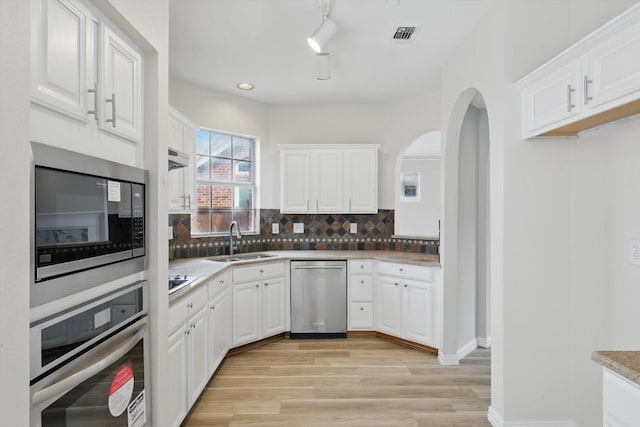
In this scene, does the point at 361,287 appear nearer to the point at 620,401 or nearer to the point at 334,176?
the point at 334,176

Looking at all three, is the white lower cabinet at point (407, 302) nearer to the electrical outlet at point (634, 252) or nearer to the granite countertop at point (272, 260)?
the granite countertop at point (272, 260)

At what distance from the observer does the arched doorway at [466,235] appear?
3.56 m

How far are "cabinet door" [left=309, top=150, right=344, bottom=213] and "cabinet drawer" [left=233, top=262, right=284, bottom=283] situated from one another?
93 centimetres

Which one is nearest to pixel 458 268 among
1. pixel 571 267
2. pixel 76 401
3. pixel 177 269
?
pixel 571 267

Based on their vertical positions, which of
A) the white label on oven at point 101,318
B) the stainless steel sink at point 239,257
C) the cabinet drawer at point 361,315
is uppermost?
the white label on oven at point 101,318

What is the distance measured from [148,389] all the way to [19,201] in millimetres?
1285

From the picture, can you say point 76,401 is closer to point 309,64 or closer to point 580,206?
point 580,206

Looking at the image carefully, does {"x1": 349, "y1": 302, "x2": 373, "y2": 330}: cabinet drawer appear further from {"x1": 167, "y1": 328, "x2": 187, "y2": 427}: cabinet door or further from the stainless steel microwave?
the stainless steel microwave

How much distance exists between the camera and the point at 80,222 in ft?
4.33

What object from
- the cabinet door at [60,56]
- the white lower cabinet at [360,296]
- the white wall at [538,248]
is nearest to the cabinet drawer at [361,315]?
the white lower cabinet at [360,296]

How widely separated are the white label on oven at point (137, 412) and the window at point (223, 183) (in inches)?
101

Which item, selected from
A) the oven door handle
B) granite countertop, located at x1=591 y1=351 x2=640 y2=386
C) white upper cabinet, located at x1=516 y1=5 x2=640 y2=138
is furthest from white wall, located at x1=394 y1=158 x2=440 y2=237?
the oven door handle

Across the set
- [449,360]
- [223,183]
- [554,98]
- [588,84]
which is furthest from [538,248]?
[223,183]

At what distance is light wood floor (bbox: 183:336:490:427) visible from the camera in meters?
2.62
